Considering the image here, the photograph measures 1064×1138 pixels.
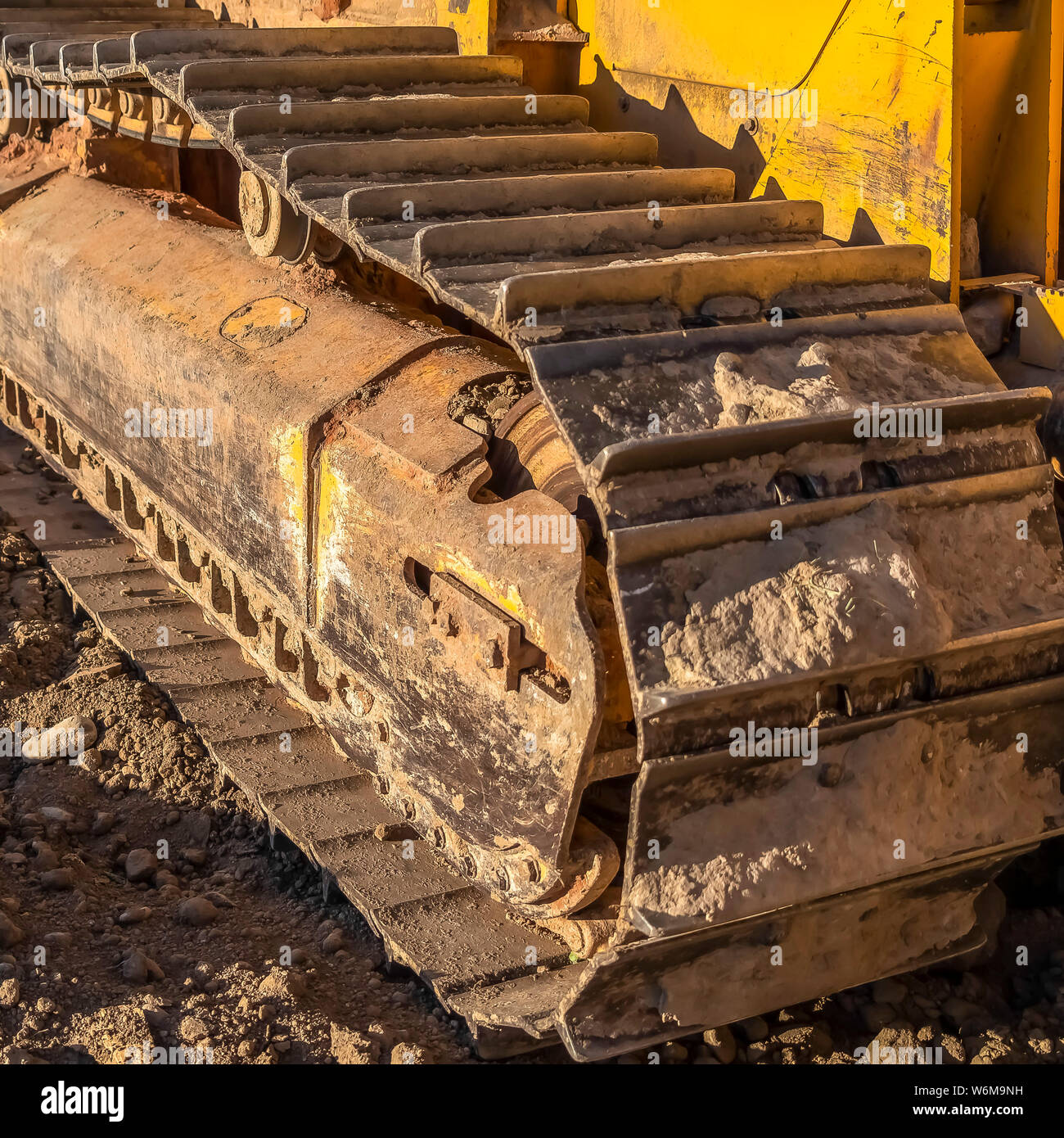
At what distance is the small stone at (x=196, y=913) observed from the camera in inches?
133

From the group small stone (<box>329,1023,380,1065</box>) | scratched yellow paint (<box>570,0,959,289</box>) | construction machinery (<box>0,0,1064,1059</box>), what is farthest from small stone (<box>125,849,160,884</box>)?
scratched yellow paint (<box>570,0,959,289</box>)

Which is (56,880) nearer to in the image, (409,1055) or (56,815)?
(56,815)

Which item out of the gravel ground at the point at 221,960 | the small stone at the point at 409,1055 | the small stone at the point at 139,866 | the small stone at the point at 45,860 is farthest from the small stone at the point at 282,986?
the small stone at the point at 45,860

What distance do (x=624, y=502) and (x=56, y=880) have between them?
1.92m

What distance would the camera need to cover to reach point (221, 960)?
3.24 m

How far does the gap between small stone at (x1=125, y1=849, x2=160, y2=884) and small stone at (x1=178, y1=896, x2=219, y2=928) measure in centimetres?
22

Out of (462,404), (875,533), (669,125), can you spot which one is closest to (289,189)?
(462,404)

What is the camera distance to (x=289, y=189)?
3.08 metres

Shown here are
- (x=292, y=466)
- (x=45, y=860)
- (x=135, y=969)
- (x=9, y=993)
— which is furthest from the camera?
(x=45, y=860)

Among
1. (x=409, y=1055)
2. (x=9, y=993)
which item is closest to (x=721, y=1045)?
(x=409, y=1055)

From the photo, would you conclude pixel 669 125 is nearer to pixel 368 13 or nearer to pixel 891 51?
pixel 891 51

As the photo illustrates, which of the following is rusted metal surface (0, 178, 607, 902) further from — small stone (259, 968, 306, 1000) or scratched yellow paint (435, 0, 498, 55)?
scratched yellow paint (435, 0, 498, 55)

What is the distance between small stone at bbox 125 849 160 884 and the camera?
3585mm

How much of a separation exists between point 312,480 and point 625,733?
103 cm
